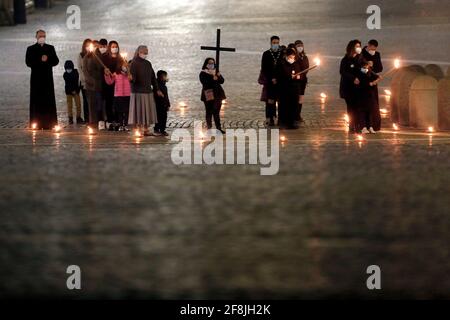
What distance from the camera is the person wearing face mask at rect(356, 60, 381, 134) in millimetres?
22234

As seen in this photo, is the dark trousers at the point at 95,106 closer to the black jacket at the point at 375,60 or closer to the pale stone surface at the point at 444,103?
the black jacket at the point at 375,60

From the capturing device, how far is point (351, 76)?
2242 centimetres

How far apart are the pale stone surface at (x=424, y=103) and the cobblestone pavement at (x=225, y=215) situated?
26.2 inches

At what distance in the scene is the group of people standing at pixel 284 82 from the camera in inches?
925

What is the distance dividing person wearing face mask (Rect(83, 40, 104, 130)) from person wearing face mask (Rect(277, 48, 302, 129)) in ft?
9.26

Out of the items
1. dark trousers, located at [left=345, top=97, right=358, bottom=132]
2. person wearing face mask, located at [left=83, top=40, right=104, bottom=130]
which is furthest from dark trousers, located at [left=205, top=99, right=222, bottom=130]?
dark trousers, located at [left=345, top=97, right=358, bottom=132]

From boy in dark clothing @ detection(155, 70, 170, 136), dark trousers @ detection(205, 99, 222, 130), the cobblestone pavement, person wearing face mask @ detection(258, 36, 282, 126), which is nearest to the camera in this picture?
the cobblestone pavement

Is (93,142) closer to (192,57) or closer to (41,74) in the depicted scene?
(41,74)

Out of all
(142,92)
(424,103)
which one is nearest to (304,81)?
(424,103)

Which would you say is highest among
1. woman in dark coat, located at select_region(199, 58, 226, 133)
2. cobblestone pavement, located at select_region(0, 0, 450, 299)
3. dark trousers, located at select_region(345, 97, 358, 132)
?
woman in dark coat, located at select_region(199, 58, 226, 133)

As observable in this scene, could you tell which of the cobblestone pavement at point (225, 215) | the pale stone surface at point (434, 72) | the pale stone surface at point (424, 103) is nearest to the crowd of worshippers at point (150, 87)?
the cobblestone pavement at point (225, 215)

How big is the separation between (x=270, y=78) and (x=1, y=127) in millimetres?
4308

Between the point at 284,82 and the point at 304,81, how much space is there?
0.72 metres

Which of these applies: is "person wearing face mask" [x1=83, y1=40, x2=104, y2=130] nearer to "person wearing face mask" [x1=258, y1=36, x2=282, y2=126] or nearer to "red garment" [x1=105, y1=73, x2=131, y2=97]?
"red garment" [x1=105, y1=73, x2=131, y2=97]
